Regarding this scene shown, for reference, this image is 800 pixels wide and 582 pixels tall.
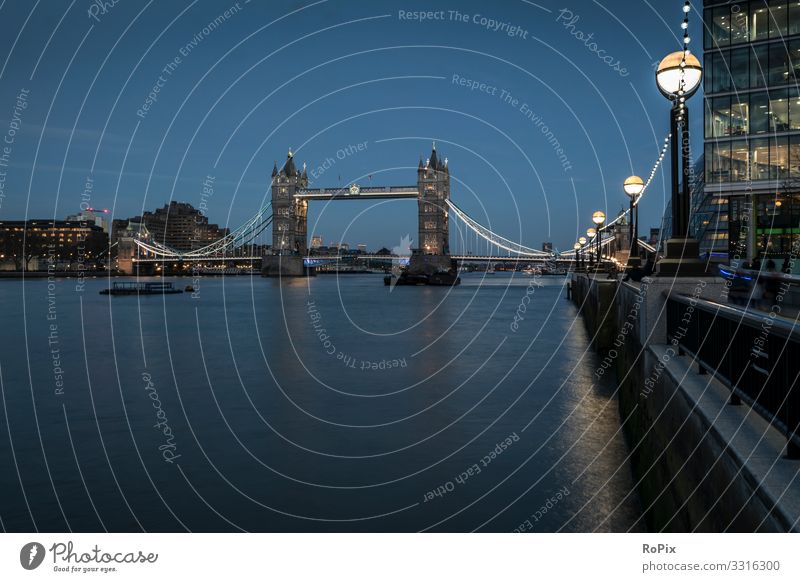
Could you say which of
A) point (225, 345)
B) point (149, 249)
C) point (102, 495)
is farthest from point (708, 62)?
point (149, 249)

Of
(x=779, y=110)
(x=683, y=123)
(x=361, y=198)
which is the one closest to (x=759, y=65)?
(x=779, y=110)

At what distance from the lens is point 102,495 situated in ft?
33.2

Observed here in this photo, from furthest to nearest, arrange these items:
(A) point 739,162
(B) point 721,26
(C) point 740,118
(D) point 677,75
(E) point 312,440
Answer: (A) point 739,162, (B) point 721,26, (C) point 740,118, (E) point 312,440, (D) point 677,75

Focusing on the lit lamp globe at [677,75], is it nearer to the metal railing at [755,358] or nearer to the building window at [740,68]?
the metal railing at [755,358]

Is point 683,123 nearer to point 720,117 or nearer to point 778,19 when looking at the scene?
point 778,19

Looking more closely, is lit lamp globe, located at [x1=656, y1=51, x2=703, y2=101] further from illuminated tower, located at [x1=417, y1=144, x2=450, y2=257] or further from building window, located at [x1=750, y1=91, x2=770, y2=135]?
illuminated tower, located at [x1=417, y1=144, x2=450, y2=257]

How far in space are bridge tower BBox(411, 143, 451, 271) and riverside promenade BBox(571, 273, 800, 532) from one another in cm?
10108

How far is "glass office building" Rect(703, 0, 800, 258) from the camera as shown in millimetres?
35125

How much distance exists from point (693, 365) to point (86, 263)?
181 metres

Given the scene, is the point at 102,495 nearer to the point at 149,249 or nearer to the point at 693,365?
the point at 693,365

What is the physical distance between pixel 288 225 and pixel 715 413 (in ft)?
426

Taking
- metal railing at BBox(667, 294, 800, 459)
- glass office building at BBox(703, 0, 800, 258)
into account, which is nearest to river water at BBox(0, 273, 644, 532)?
metal railing at BBox(667, 294, 800, 459)
